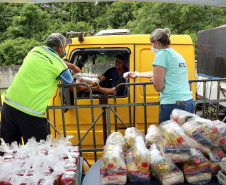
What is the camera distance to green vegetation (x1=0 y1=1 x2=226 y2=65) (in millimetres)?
13367

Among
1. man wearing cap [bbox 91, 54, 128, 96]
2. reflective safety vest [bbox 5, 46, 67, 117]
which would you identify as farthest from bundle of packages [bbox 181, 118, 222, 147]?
man wearing cap [bbox 91, 54, 128, 96]

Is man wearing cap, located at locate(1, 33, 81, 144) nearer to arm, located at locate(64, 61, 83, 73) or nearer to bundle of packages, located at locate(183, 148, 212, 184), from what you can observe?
arm, located at locate(64, 61, 83, 73)

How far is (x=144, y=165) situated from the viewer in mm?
1879

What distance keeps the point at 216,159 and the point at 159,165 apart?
500mm

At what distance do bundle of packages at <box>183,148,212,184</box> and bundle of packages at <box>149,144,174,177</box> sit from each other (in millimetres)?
154

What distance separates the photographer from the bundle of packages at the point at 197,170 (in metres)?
1.84

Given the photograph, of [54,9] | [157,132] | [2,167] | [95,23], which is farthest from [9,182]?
[54,9]

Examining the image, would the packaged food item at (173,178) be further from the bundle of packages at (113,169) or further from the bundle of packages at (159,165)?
the bundle of packages at (113,169)

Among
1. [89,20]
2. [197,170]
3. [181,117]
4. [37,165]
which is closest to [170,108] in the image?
[181,117]

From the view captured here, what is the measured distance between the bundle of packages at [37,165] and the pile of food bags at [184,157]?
51 cm

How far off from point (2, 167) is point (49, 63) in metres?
1.40

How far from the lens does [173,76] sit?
8.82 ft

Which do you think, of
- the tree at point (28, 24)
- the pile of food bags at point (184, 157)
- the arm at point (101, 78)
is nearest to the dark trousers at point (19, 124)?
the pile of food bags at point (184, 157)

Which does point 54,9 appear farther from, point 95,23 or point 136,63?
point 136,63
